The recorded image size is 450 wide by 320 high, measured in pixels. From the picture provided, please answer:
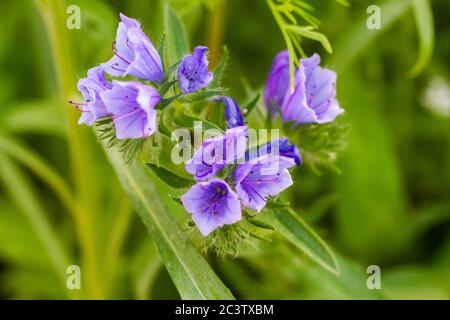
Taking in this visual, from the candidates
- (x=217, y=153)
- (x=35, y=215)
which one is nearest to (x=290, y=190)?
(x=35, y=215)

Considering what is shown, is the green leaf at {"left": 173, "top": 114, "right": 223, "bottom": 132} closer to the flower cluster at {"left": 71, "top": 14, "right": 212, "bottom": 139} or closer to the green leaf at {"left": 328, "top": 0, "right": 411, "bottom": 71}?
the flower cluster at {"left": 71, "top": 14, "right": 212, "bottom": 139}

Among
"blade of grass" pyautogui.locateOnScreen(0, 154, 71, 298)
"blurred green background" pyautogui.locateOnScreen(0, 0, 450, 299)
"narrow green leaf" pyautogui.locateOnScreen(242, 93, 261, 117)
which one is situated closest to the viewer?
"narrow green leaf" pyautogui.locateOnScreen(242, 93, 261, 117)

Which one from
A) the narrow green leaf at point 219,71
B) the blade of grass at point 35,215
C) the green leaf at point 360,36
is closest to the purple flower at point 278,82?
the narrow green leaf at point 219,71

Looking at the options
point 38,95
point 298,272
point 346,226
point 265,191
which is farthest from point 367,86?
point 265,191

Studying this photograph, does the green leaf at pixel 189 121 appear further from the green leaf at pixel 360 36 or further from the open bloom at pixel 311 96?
the green leaf at pixel 360 36

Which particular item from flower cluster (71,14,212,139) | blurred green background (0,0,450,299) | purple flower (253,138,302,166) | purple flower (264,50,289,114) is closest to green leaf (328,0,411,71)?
blurred green background (0,0,450,299)

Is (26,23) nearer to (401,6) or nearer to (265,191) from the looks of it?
(401,6)
